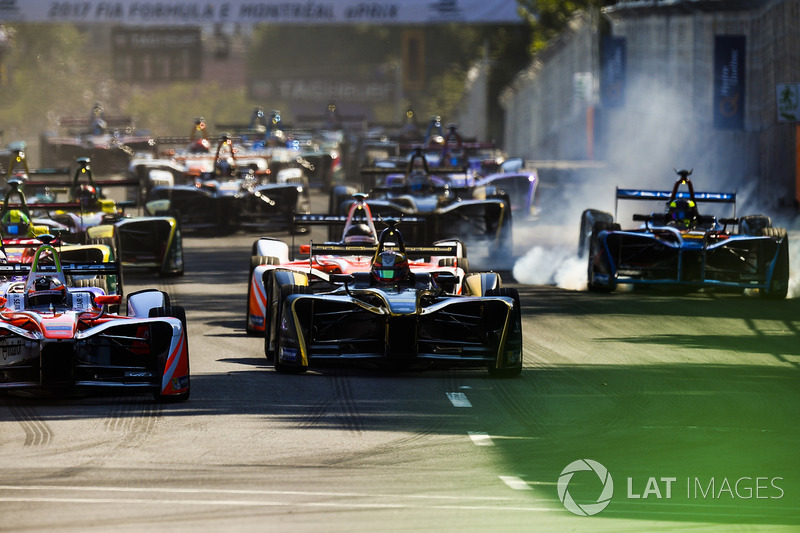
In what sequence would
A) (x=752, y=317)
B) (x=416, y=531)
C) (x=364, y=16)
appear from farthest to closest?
(x=364, y=16) < (x=752, y=317) < (x=416, y=531)

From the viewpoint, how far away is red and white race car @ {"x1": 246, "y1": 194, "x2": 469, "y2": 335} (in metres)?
15.5

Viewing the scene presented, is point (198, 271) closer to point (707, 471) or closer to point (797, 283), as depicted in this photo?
point (797, 283)

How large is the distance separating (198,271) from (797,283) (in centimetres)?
928

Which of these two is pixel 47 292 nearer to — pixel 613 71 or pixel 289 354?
pixel 289 354

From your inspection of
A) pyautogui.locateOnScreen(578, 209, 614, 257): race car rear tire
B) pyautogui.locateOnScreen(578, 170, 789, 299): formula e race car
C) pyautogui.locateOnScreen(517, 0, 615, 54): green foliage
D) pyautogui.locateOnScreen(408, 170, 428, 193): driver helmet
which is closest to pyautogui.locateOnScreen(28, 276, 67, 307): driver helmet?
pyautogui.locateOnScreen(578, 170, 789, 299): formula e race car

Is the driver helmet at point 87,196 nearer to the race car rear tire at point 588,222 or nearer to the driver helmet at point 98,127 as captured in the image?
the race car rear tire at point 588,222

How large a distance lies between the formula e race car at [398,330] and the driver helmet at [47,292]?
74.9 inches

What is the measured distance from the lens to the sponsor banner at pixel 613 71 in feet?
151

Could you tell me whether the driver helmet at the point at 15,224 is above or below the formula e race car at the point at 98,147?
below

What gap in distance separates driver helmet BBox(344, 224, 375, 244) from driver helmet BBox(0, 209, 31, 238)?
394cm

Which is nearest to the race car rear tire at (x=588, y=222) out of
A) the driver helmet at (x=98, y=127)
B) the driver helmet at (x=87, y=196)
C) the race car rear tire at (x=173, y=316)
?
the driver helmet at (x=87, y=196)

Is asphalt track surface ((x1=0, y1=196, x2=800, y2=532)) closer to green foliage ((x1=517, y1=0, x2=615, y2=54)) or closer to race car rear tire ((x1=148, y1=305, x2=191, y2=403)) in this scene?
race car rear tire ((x1=148, y1=305, x2=191, y2=403))

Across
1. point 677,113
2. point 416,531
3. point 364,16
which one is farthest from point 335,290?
point 364,16

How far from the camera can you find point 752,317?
1850 cm
